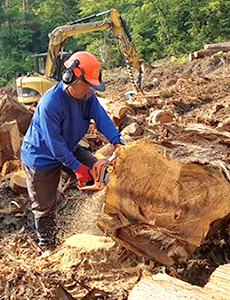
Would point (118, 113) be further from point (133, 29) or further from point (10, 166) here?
point (133, 29)

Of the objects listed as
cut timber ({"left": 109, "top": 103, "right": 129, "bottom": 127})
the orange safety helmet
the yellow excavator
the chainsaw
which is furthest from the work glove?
the yellow excavator

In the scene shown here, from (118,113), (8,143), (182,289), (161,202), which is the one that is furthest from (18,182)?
(182,289)

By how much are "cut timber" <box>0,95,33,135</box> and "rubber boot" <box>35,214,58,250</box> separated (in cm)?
242

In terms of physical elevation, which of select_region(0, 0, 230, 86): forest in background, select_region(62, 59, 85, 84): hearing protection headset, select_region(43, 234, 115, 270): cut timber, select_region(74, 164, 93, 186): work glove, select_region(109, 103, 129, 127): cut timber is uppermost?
select_region(62, 59, 85, 84): hearing protection headset

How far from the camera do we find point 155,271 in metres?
3.41

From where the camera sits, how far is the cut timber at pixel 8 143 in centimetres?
595

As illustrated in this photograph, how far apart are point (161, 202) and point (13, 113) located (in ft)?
12.6

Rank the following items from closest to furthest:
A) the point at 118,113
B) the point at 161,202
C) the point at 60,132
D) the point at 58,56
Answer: the point at 161,202 → the point at 60,132 → the point at 118,113 → the point at 58,56

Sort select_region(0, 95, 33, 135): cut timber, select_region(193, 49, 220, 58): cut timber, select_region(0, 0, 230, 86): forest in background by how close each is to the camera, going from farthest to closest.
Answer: select_region(0, 0, 230, 86): forest in background, select_region(193, 49, 220, 58): cut timber, select_region(0, 95, 33, 135): cut timber

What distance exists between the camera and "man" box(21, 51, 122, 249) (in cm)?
384

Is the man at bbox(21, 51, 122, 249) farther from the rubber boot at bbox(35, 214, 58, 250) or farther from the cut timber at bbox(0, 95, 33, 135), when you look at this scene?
the cut timber at bbox(0, 95, 33, 135)

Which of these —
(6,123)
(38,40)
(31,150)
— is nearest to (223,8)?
(38,40)

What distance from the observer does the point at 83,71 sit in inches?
150

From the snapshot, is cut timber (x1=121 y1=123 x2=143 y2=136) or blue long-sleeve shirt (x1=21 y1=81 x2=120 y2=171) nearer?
blue long-sleeve shirt (x1=21 y1=81 x2=120 y2=171)
